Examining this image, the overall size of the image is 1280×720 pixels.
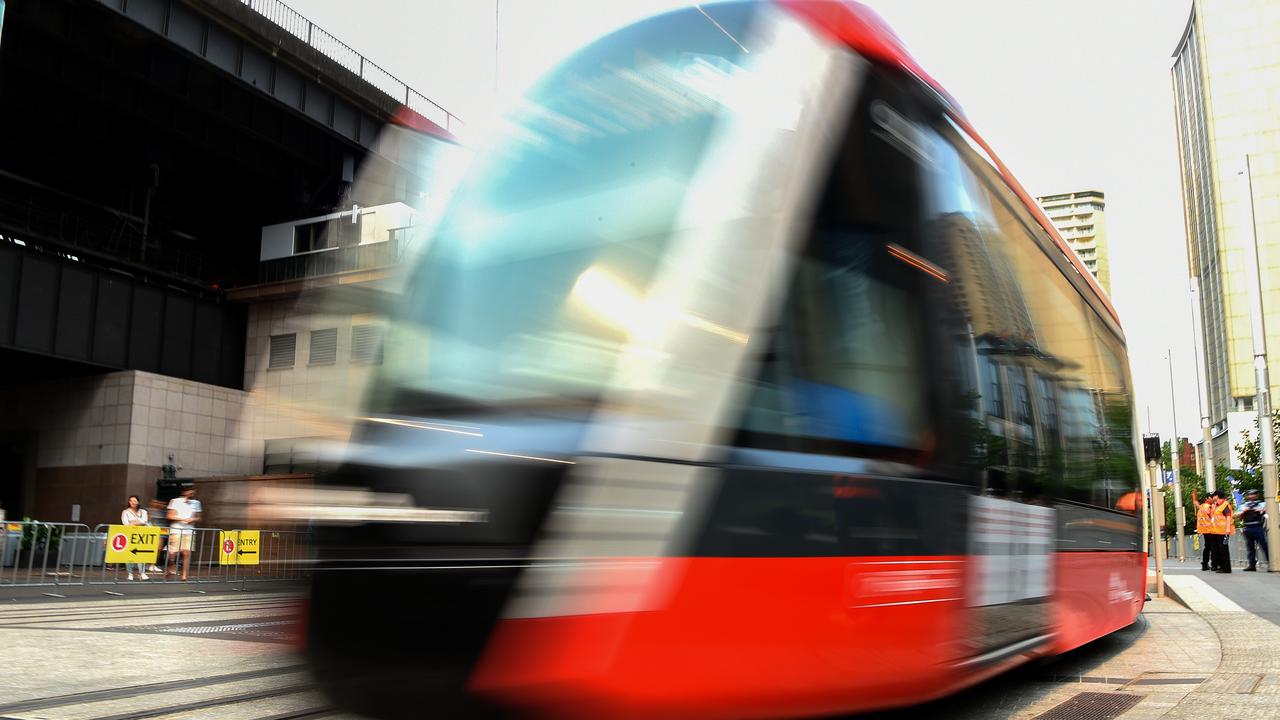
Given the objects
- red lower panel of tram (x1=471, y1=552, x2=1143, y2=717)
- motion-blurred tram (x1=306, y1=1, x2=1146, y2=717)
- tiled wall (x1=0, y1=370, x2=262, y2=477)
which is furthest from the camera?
tiled wall (x1=0, y1=370, x2=262, y2=477)

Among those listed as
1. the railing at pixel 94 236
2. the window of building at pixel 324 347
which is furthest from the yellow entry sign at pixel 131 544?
the window of building at pixel 324 347

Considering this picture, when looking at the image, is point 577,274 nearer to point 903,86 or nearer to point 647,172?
point 647,172

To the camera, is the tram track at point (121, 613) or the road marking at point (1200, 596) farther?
the road marking at point (1200, 596)

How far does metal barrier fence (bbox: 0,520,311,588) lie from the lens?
57.4ft

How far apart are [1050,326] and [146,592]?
1462cm

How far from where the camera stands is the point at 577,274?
3.74 m

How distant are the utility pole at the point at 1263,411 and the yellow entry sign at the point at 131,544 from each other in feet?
63.9

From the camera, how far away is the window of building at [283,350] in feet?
14.4

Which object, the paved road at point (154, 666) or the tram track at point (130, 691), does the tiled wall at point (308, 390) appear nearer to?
the paved road at point (154, 666)

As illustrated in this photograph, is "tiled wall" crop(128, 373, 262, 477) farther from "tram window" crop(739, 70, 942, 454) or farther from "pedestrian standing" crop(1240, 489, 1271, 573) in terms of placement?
"tram window" crop(739, 70, 942, 454)

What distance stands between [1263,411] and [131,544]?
71.4ft

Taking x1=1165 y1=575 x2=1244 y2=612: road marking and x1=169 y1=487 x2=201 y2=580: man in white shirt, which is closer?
x1=1165 y1=575 x2=1244 y2=612: road marking

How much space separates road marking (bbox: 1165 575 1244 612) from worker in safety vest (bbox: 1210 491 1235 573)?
4.12 m

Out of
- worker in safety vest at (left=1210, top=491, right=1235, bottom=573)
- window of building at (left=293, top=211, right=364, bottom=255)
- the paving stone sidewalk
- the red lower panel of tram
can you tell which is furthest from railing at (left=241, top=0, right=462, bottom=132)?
the red lower panel of tram
